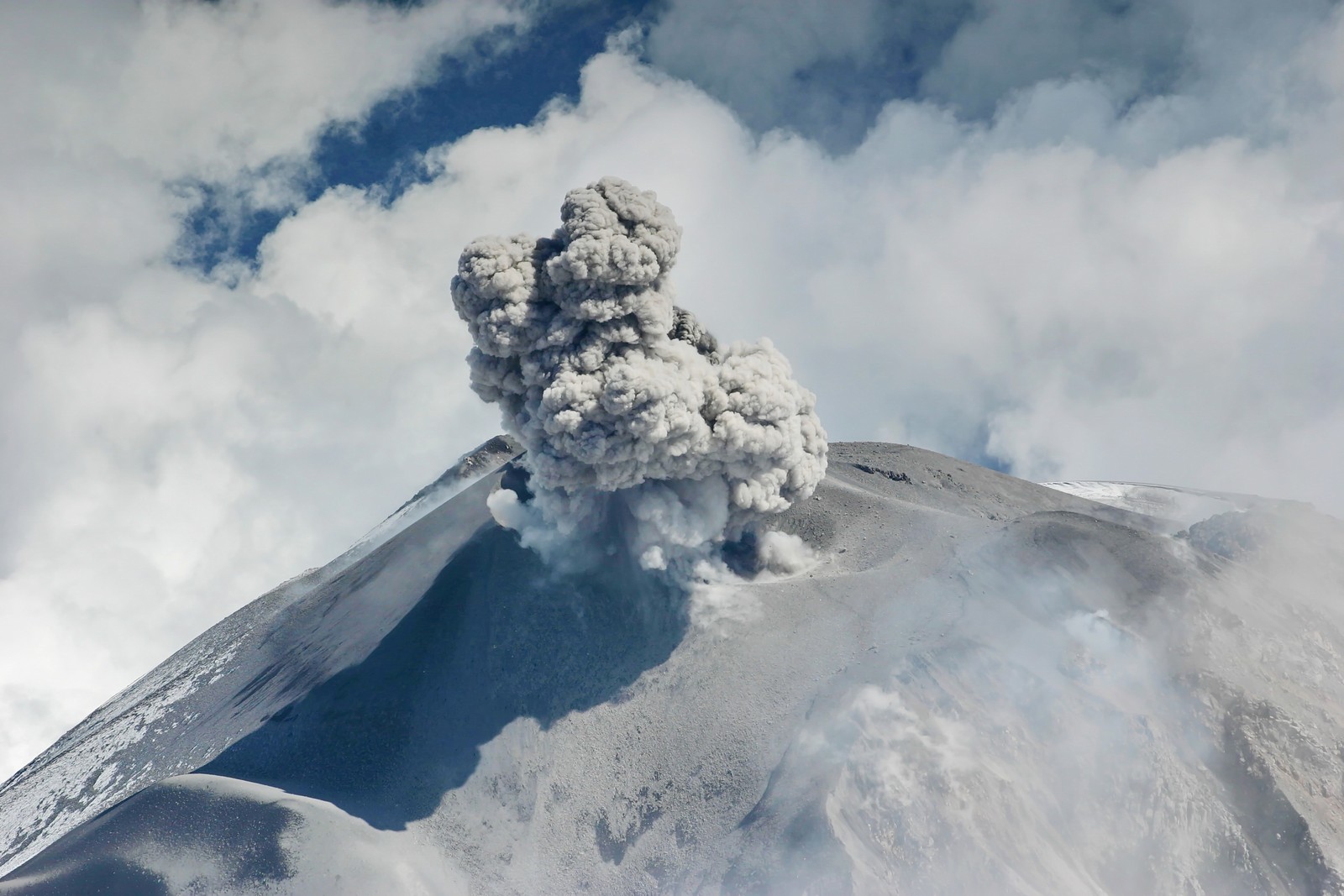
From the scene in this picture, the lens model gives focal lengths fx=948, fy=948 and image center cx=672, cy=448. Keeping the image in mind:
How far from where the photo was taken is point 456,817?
35.3m

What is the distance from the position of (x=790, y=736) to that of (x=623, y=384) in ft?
47.1

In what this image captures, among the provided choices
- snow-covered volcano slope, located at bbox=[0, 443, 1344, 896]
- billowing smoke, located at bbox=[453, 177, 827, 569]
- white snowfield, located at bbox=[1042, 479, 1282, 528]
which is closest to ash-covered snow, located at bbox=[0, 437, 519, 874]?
snow-covered volcano slope, located at bbox=[0, 443, 1344, 896]

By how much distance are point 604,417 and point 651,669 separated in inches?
426

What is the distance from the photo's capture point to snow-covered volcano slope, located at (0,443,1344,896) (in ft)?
104

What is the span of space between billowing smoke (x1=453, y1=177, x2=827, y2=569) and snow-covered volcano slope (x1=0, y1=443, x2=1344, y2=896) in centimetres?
367

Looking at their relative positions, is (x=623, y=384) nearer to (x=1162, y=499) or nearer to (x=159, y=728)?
(x=159, y=728)

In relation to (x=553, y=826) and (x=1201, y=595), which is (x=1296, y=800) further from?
(x=553, y=826)

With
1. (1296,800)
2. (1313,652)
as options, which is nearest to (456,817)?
(1296,800)

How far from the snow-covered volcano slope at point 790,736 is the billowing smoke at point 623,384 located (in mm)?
3671

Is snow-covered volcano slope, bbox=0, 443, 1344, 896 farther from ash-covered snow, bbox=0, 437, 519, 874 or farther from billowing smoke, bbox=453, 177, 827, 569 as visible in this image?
billowing smoke, bbox=453, 177, 827, 569

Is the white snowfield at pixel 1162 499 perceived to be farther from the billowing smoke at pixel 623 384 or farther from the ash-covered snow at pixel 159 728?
the ash-covered snow at pixel 159 728

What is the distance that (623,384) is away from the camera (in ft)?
114

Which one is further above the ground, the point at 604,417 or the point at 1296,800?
the point at 604,417

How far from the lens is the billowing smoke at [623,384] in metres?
35.7
